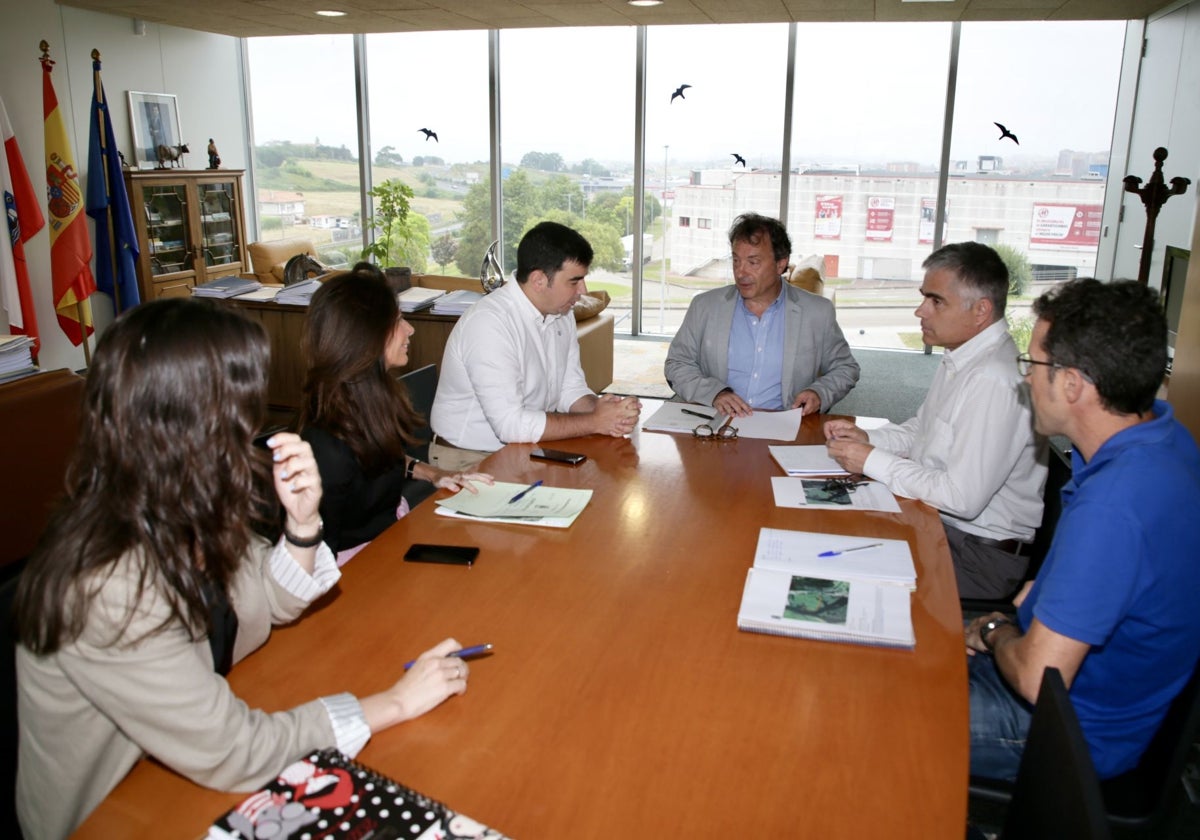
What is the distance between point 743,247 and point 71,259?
501 centimetres

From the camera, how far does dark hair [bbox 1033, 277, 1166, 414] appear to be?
4.92 feet

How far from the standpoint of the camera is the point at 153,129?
751 cm

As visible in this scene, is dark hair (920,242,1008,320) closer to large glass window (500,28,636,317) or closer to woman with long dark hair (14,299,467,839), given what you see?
woman with long dark hair (14,299,467,839)

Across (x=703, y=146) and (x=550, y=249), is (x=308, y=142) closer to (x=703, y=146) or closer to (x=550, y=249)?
(x=703, y=146)

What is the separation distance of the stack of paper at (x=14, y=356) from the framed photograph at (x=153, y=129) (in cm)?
481

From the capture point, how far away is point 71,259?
19.9 ft

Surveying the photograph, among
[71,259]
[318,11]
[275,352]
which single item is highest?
[318,11]

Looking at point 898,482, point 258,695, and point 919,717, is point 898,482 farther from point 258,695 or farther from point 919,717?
point 258,695

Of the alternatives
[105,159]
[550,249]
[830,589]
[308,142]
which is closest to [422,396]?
[550,249]

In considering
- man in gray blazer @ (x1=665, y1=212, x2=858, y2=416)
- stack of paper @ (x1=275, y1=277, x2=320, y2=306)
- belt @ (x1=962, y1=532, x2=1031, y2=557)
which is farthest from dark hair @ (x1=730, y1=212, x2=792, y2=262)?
stack of paper @ (x1=275, y1=277, x2=320, y2=306)

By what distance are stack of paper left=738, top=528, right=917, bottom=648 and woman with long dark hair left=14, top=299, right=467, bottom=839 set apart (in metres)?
0.65

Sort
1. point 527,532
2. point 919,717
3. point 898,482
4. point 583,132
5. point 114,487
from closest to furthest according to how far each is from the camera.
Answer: point 114,487 → point 919,717 → point 527,532 → point 898,482 → point 583,132

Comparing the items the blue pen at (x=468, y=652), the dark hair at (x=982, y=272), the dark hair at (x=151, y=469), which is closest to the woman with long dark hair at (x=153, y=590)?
the dark hair at (x=151, y=469)

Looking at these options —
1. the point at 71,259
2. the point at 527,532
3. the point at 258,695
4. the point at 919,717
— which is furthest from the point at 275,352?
the point at 919,717
